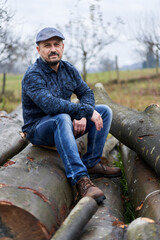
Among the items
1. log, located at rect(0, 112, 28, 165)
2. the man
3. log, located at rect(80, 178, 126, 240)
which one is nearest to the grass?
log, located at rect(0, 112, 28, 165)

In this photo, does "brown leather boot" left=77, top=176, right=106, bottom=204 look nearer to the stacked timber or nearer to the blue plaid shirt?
the stacked timber

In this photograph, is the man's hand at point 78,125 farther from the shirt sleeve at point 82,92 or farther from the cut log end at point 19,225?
the cut log end at point 19,225

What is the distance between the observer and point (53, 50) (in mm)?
2869

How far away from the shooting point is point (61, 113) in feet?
8.92

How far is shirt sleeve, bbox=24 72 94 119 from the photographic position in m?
2.68

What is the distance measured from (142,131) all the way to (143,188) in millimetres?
643

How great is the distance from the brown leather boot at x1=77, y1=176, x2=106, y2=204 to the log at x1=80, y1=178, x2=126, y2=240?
16 centimetres

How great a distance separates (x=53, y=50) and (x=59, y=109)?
675 millimetres

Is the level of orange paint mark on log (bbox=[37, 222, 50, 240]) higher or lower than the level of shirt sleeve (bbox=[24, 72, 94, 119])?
lower

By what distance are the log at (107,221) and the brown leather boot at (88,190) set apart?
6.2 inches

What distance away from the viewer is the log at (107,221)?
6.59 feet

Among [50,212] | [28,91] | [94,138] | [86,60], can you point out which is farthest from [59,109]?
[86,60]

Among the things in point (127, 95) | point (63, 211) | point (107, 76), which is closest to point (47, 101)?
point (63, 211)

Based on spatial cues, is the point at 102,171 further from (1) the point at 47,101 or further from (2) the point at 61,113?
(1) the point at 47,101
